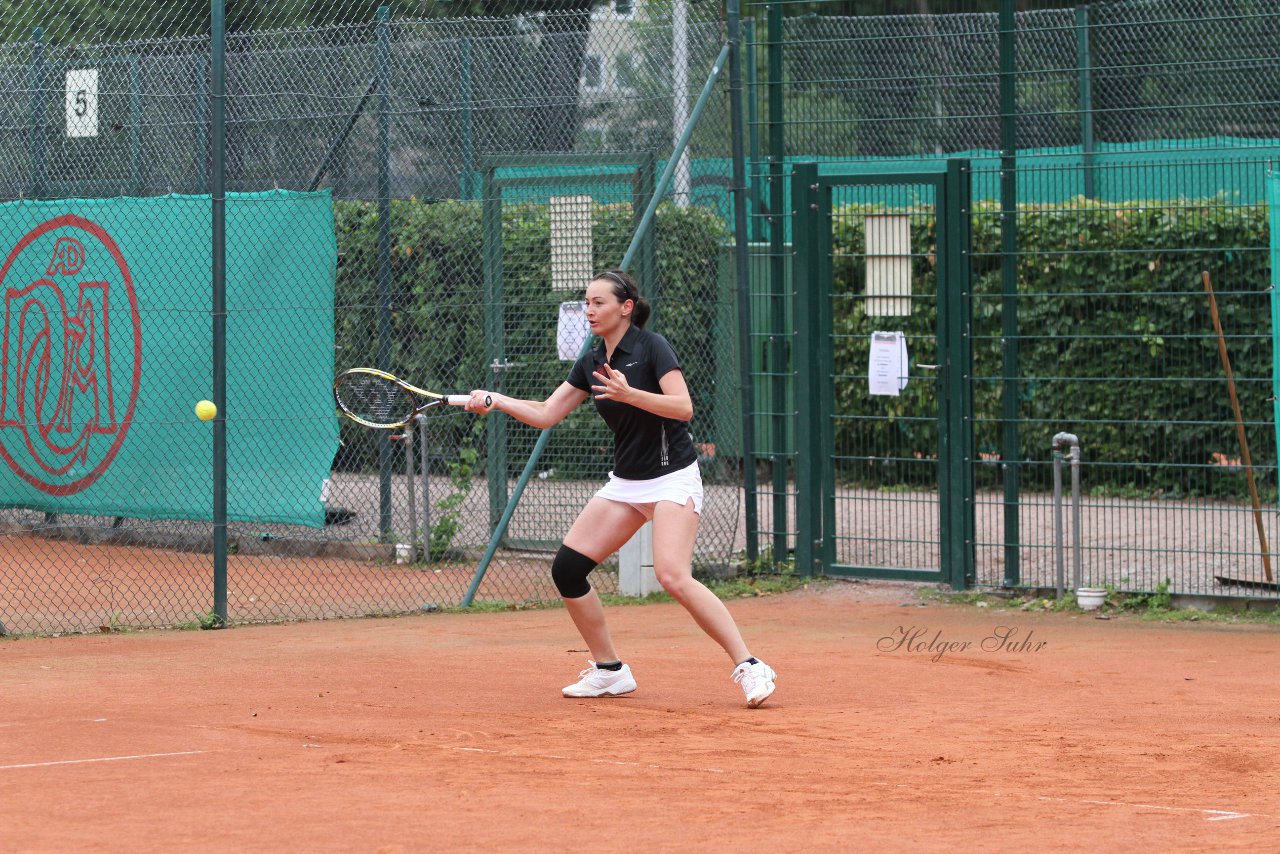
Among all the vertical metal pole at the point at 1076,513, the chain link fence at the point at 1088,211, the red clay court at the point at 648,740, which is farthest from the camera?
the chain link fence at the point at 1088,211

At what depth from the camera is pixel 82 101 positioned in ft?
37.8

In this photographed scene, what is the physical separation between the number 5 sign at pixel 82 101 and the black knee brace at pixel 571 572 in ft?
20.2

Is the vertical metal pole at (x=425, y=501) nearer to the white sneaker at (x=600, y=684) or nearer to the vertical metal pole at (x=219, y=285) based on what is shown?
the vertical metal pole at (x=219, y=285)

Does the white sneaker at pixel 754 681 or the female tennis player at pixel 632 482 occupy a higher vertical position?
the female tennis player at pixel 632 482

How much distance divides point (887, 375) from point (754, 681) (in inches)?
153

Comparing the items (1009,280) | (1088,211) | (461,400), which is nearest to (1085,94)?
(1088,211)

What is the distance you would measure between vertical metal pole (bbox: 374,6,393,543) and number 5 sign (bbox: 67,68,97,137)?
198 centimetres

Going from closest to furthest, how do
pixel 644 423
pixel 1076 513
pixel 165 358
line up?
pixel 644 423 < pixel 1076 513 < pixel 165 358

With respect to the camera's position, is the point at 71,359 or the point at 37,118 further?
the point at 37,118

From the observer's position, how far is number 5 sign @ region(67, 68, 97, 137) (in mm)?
11469

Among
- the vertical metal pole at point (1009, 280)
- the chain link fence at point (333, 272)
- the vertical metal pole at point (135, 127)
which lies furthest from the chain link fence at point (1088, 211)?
the vertical metal pole at point (135, 127)

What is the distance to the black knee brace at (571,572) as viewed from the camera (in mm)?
7199

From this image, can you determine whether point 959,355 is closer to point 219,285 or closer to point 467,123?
point 467,123

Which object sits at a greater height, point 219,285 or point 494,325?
point 219,285
